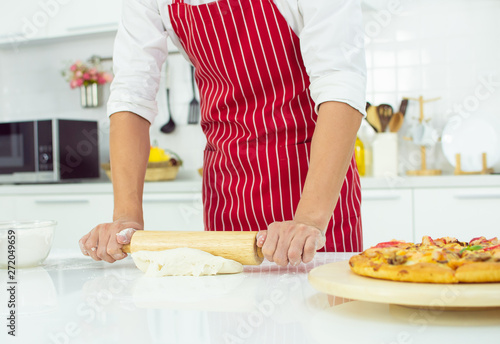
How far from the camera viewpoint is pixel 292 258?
0.80 metres

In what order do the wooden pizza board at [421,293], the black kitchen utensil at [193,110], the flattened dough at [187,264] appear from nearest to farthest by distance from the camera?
the wooden pizza board at [421,293], the flattened dough at [187,264], the black kitchen utensil at [193,110]

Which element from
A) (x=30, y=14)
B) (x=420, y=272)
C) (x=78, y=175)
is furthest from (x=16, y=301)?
(x=30, y=14)

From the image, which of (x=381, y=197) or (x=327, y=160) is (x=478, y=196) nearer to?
(x=381, y=197)

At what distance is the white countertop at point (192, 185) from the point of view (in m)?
2.09

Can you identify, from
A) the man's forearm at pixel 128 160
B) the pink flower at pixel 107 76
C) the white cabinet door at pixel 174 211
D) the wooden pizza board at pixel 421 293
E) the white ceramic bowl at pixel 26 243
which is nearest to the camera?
the wooden pizza board at pixel 421 293

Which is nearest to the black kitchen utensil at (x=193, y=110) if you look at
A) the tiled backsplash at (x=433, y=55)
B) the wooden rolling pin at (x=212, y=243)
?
the tiled backsplash at (x=433, y=55)

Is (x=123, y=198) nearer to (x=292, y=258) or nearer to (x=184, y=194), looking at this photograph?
(x=292, y=258)

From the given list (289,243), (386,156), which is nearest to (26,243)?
(289,243)

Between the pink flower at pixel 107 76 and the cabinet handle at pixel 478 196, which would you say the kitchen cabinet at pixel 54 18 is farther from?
the cabinet handle at pixel 478 196

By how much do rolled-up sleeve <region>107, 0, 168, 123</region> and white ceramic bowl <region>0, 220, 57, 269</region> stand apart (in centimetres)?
36

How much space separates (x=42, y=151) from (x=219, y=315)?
229cm

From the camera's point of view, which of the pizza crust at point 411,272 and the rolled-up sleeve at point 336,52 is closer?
the pizza crust at point 411,272

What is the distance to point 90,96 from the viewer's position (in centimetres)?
305

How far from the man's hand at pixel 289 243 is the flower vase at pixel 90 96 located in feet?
7.91
